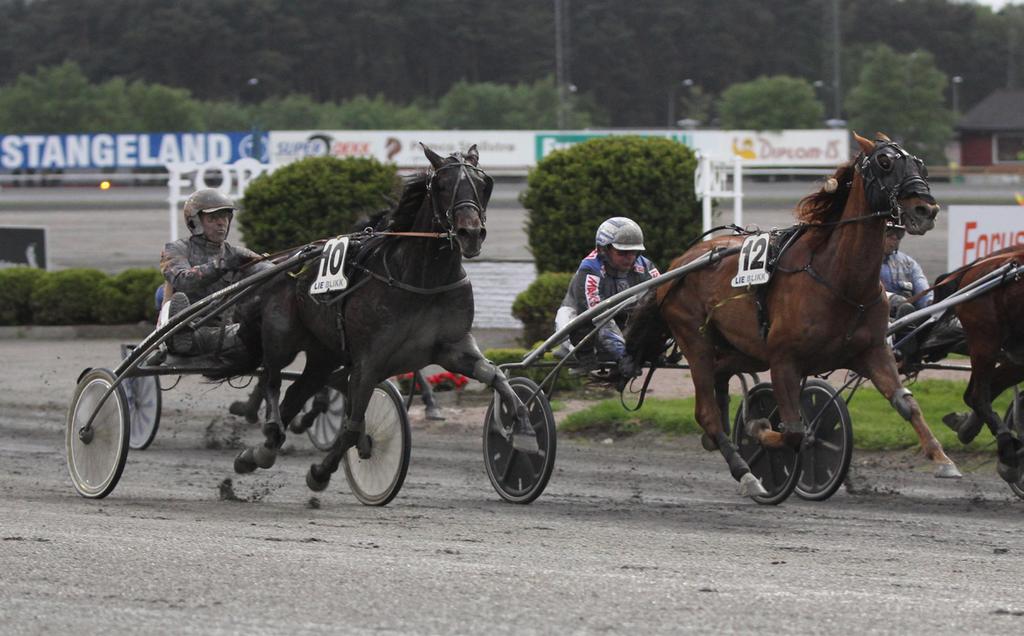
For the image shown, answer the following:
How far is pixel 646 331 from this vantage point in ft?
27.3

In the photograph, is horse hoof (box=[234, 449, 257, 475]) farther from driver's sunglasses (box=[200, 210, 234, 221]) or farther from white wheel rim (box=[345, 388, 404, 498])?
driver's sunglasses (box=[200, 210, 234, 221])

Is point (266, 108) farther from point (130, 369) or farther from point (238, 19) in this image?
point (130, 369)

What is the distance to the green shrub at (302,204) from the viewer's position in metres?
16.4

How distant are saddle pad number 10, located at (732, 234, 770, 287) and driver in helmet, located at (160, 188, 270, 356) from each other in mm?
2504

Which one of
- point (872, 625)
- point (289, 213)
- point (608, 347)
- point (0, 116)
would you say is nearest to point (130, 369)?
point (608, 347)

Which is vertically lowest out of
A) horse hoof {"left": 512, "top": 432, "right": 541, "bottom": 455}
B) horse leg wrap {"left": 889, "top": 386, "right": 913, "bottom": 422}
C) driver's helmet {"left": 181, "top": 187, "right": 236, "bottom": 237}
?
horse hoof {"left": 512, "top": 432, "right": 541, "bottom": 455}

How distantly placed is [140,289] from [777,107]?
43.6 meters

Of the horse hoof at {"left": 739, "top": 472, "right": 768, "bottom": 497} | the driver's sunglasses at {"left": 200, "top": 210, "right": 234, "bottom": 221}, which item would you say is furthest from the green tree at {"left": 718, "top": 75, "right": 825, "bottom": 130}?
the horse hoof at {"left": 739, "top": 472, "right": 768, "bottom": 497}

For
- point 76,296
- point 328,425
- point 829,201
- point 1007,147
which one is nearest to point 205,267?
point 328,425

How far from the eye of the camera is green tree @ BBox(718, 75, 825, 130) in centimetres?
5669

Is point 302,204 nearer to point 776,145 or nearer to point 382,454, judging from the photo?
point 382,454

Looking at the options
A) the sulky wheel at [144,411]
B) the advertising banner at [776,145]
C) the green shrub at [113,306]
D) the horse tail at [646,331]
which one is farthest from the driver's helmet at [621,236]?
the advertising banner at [776,145]

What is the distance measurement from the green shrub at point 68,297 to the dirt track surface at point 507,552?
297 inches

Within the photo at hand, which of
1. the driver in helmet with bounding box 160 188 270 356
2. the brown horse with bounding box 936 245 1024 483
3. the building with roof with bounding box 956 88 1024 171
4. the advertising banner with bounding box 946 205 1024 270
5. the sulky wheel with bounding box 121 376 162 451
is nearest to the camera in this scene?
the brown horse with bounding box 936 245 1024 483
